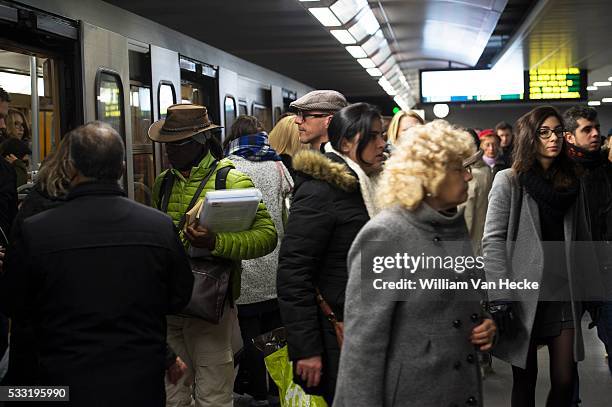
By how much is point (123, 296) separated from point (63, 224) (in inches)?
11.2

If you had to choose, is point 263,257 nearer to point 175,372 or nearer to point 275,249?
point 275,249

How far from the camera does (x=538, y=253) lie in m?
4.11

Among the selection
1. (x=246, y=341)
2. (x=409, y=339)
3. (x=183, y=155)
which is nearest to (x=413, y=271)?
(x=409, y=339)

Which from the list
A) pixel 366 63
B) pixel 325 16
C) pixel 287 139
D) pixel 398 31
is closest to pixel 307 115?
pixel 287 139

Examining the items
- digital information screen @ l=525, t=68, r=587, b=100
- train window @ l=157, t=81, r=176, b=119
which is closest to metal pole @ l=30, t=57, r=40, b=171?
train window @ l=157, t=81, r=176, b=119

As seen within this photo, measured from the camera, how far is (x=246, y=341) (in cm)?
523

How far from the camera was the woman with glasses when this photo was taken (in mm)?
4078

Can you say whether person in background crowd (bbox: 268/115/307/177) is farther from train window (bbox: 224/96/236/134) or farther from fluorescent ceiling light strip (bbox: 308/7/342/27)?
train window (bbox: 224/96/236/134)

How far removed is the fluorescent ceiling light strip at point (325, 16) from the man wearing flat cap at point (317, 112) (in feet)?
14.4

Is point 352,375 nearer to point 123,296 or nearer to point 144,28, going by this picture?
point 123,296

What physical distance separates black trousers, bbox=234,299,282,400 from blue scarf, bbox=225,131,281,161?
0.78 meters

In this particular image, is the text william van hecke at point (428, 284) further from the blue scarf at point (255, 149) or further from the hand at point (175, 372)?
the blue scarf at point (255, 149)

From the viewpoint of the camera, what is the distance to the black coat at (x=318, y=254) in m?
3.21

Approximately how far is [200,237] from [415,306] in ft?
4.50
